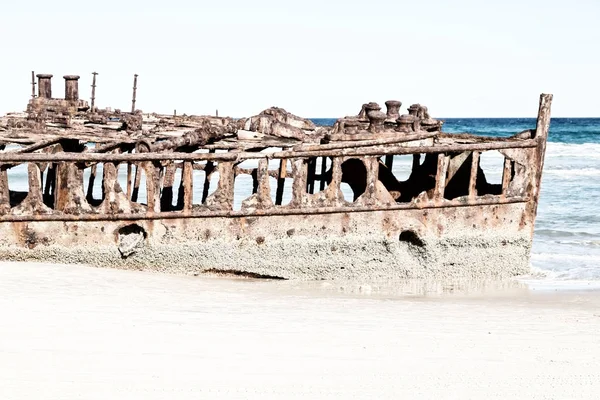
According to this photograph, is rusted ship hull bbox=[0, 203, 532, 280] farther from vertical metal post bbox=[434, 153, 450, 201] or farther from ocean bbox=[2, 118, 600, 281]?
ocean bbox=[2, 118, 600, 281]

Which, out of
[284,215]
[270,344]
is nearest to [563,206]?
[284,215]

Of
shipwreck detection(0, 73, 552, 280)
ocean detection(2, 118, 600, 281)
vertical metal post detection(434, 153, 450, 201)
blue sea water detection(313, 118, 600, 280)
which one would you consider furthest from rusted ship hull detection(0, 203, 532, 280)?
blue sea water detection(313, 118, 600, 280)

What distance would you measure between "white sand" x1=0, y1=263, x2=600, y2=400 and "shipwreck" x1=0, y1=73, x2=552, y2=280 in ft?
2.63

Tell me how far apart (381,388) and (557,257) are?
9427 mm

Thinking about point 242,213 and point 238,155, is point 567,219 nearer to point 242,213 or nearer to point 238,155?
point 242,213

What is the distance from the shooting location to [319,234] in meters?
10.7

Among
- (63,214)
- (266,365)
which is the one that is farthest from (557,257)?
(266,365)

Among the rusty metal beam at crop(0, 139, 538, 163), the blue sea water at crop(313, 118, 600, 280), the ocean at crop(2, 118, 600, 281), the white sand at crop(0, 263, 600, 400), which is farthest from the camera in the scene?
the ocean at crop(2, 118, 600, 281)

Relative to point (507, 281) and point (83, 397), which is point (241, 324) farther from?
point (507, 281)

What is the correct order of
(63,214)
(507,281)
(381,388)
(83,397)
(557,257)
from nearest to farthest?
(83,397), (381,388), (63,214), (507,281), (557,257)

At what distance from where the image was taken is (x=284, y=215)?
10586 millimetres

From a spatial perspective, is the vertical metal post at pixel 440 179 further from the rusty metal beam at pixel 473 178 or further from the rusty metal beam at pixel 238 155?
the rusty metal beam at pixel 473 178

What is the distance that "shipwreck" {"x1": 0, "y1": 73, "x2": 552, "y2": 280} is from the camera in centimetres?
1025

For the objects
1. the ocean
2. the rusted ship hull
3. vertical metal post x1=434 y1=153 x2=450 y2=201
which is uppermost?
vertical metal post x1=434 y1=153 x2=450 y2=201
